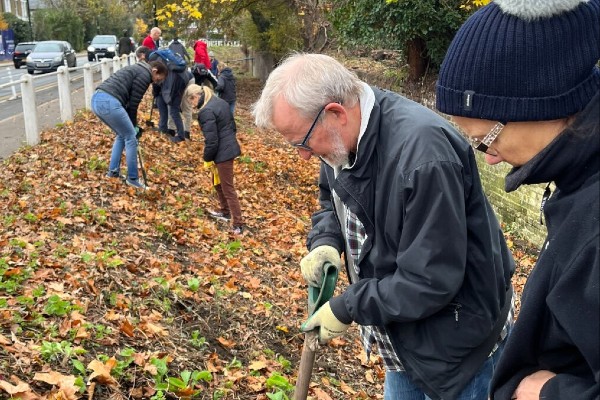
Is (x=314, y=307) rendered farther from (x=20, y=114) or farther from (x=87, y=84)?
(x=87, y=84)

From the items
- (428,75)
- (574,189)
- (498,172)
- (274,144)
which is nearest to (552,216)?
(574,189)

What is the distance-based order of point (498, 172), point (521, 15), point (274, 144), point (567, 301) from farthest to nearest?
point (274, 144)
point (498, 172)
point (521, 15)
point (567, 301)

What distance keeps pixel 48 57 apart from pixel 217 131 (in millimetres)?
26483

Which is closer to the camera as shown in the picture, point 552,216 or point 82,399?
point 552,216

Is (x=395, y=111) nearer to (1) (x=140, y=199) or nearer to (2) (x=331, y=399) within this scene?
(2) (x=331, y=399)

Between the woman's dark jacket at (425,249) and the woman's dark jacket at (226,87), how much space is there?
11061 mm

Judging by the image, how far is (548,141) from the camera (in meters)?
1.59

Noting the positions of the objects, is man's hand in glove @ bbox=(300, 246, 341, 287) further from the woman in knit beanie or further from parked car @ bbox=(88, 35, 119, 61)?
parked car @ bbox=(88, 35, 119, 61)

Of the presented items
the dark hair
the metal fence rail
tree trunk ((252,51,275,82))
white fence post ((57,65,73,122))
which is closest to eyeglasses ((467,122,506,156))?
the dark hair

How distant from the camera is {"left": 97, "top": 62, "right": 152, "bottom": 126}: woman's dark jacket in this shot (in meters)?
8.87

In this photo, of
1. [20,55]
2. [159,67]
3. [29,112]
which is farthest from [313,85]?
[20,55]

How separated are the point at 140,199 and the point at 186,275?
9.71ft

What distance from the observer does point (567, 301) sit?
1.42m

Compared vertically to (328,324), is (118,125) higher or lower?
lower
